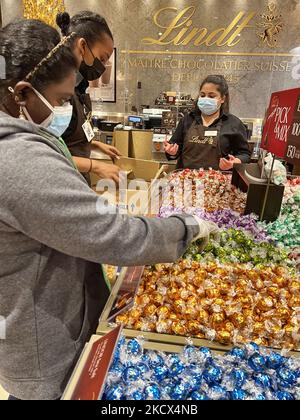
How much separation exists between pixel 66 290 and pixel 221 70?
6.21 meters

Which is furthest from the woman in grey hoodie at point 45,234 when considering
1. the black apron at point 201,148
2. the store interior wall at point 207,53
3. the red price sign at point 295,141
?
the store interior wall at point 207,53

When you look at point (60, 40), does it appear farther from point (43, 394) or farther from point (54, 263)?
point (43, 394)

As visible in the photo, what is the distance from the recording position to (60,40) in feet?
2.86

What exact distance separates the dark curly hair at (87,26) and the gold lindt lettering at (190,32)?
15.8 ft

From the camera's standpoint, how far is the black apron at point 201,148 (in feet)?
9.48

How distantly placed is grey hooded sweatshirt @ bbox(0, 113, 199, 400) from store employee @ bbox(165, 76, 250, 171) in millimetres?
2085

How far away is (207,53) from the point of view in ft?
20.1

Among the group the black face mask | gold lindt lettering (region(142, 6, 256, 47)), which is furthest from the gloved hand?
gold lindt lettering (region(142, 6, 256, 47))

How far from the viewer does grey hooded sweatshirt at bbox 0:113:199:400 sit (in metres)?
0.68

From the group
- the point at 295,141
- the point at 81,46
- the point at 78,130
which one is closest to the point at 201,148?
the point at 78,130

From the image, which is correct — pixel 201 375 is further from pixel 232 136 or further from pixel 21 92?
pixel 232 136

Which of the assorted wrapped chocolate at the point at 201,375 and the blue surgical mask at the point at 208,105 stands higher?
the blue surgical mask at the point at 208,105
